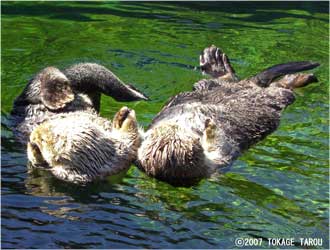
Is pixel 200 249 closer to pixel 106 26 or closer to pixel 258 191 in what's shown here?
pixel 258 191

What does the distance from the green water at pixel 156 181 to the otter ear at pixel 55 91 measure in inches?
18.6

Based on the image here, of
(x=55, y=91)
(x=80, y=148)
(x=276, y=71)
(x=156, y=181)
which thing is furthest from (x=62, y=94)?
(x=276, y=71)

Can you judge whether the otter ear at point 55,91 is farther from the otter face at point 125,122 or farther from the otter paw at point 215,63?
the otter paw at point 215,63

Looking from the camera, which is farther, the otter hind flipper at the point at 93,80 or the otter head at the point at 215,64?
the otter head at the point at 215,64

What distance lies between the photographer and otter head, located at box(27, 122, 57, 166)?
15.7ft

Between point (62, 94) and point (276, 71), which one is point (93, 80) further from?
point (276, 71)

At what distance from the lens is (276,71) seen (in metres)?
6.72

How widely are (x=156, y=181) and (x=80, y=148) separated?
2.10ft

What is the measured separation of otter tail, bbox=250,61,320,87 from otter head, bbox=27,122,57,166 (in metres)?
2.60

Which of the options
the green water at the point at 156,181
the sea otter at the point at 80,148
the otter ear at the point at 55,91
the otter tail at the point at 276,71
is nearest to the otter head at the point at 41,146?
the sea otter at the point at 80,148

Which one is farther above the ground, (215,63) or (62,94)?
(215,63)

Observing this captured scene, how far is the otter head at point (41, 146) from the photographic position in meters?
4.79

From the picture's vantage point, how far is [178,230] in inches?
163

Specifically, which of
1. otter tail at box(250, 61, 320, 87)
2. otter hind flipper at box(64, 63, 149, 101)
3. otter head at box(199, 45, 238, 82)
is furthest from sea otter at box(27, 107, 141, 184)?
otter head at box(199, 45, 238, 82)
